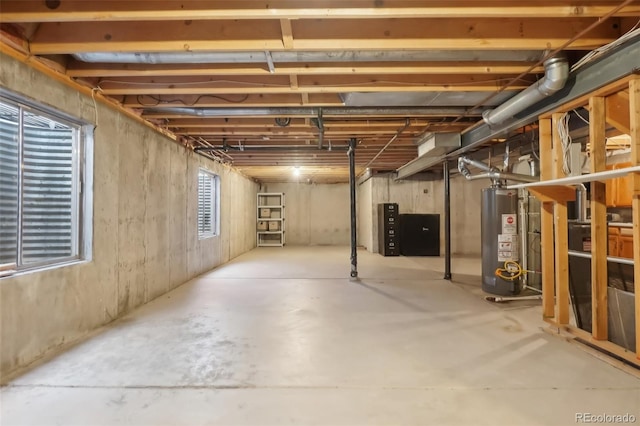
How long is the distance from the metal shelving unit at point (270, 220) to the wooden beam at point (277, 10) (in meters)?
8.14

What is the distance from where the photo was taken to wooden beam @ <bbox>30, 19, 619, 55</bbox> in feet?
6.71

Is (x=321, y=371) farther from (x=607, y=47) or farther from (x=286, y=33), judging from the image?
(x=607, y=47)

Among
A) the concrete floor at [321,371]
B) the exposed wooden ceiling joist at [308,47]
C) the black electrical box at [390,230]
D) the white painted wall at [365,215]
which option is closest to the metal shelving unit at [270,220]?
the white painted wall at [365,215]

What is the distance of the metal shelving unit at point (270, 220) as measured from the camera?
9930 millimetres

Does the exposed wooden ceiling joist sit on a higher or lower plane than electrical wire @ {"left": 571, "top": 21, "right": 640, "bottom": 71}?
higher

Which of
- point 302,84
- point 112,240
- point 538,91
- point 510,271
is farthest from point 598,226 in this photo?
point 112,240

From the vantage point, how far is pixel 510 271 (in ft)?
12.4

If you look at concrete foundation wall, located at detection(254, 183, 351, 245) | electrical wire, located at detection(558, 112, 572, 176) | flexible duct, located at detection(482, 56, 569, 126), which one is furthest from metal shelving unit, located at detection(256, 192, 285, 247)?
electrical wire, located at detection(558, 112, 572, 176)

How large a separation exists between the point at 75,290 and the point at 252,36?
2.43 metres

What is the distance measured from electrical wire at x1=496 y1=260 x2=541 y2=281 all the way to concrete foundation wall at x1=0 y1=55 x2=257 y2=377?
4282 mm

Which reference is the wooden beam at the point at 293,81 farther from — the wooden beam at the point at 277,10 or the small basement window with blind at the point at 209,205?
the small basement window with blind at the point at 209,205

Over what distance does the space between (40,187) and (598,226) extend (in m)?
4.25

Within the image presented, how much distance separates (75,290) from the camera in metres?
2.49

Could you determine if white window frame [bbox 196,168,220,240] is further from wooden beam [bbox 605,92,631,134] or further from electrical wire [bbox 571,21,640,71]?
wooden beam [bbox 605,92,631,134]
